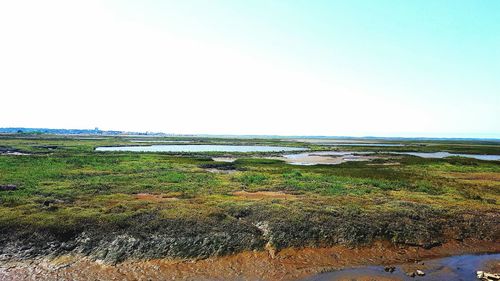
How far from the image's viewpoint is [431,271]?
15023mm

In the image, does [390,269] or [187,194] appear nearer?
[390,269]

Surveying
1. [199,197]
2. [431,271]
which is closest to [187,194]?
[199,197]

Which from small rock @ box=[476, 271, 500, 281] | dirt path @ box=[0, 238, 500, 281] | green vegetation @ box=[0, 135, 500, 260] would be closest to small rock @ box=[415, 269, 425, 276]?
dirt path @ box=[0, 238, 500, 281]

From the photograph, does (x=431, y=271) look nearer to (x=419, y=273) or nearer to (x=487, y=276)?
(x=419, y=273)

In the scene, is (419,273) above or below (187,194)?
below

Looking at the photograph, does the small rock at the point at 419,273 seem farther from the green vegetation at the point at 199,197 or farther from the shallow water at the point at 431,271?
the green vegetation at the point at 199,197

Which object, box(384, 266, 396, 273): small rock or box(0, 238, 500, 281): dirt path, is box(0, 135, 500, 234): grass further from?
box(384, 266, 396, 273): small rock

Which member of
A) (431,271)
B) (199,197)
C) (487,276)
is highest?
(199,197)

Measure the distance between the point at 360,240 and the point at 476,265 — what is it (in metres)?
5.06

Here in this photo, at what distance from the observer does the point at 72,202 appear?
22203 millimetres

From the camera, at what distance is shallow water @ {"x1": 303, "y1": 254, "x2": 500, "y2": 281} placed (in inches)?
564

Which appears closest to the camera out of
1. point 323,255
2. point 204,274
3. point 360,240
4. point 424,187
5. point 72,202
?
point 204,274

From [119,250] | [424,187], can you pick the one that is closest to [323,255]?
[119,250]

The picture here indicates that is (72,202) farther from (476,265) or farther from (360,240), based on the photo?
(476,265)
